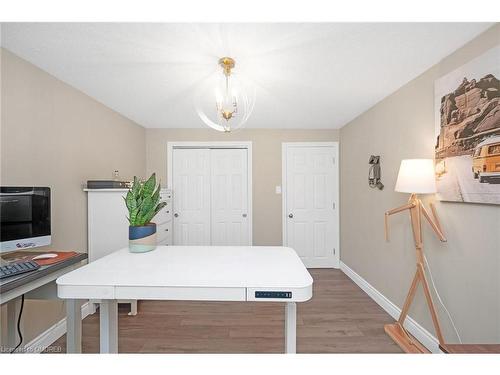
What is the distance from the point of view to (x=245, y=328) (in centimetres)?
214

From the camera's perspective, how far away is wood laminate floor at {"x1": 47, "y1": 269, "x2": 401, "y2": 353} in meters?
1.87

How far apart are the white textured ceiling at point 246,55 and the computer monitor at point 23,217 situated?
983 mm

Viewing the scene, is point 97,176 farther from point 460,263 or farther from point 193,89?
point 460,263

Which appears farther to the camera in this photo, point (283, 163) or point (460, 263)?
point (283, 163)

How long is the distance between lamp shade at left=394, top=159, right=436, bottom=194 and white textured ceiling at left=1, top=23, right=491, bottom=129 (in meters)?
0.78

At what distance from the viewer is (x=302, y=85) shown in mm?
2203

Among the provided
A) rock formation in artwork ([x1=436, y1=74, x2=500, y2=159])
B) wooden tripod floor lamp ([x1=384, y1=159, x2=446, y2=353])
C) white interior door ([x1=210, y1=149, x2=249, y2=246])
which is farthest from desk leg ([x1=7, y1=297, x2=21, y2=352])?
rock formation in artwork ([x1=436, y1=74, x2=500, y2=159])

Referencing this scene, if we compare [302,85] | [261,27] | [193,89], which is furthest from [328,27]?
[193,89]

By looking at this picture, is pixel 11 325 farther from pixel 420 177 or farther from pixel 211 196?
pixel 420 177

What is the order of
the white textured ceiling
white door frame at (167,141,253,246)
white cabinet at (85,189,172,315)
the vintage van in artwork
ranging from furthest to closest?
white door frame at (167,141,253,246) → white cabinet at (85,189,172,315) → the white textured ceiling → the vintage van in artwork

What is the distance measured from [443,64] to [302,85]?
1.04 meters

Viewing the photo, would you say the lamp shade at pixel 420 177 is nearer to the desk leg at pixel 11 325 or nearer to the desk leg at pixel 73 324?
the desk leg at pixel 73 324

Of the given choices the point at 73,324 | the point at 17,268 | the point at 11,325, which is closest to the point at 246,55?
the point at 17,268

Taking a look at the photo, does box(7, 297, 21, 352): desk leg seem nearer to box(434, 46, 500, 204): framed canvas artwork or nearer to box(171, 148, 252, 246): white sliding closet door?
box(171, 148, 252, 246): white sliding closet door
